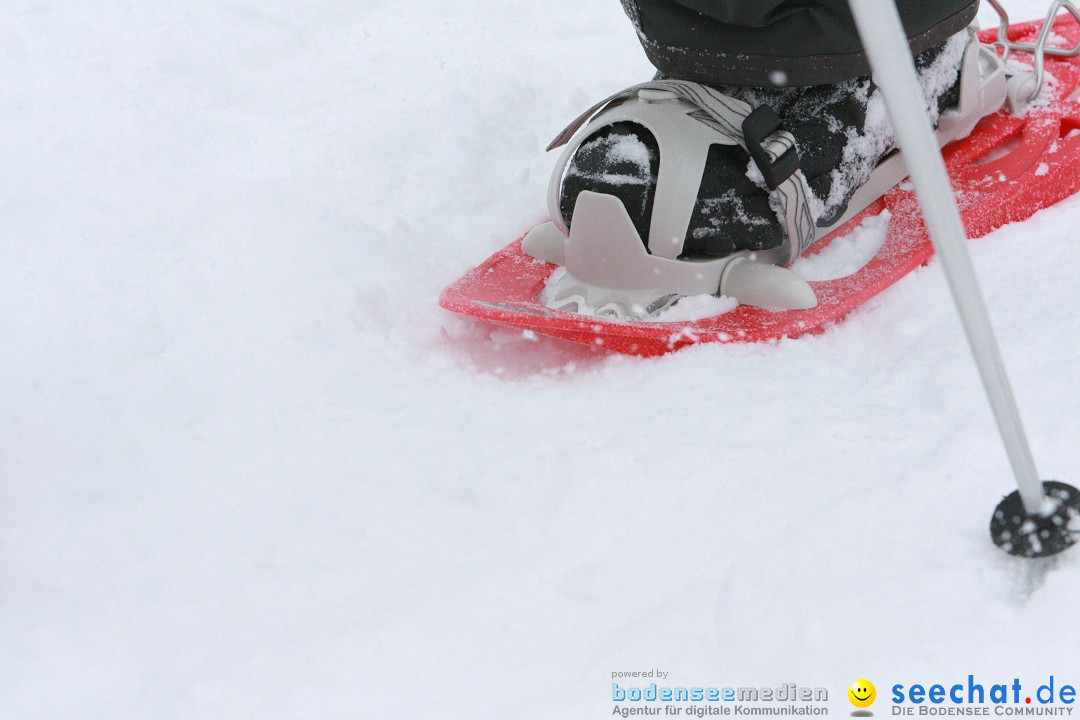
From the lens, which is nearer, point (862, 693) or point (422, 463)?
point (862, 693)

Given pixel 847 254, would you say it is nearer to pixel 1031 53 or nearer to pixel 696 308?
pixel 696 308

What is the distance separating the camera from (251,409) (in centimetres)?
121

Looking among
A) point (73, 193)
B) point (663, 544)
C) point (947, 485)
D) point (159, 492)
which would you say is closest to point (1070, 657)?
point (947, 485)

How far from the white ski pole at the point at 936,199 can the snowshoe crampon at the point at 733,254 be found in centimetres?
46

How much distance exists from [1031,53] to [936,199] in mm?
1385

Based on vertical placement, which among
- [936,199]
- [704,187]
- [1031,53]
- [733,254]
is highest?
[936,199]

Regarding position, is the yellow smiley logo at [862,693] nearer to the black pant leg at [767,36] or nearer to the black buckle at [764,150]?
the black buckle at [764,150]

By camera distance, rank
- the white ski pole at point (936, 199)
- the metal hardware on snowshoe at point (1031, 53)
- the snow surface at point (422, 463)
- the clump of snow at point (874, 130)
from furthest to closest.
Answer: the metal hardware on snowshoe at point (1031, 53), the clump of snow at point (874, 130), the snow surface at point (422, 463), the white ski pole at point (936, 199)

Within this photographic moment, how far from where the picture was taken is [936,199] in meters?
0.72

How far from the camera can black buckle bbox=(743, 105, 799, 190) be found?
1.28 m

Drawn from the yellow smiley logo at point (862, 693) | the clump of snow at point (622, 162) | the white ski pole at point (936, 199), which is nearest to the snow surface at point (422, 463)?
the yellow smiley logo at point (862, 693)

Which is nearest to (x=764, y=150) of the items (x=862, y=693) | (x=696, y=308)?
(x=696, y=308)

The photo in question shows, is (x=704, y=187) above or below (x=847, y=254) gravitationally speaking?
above

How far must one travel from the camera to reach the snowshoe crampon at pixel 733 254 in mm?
1270
